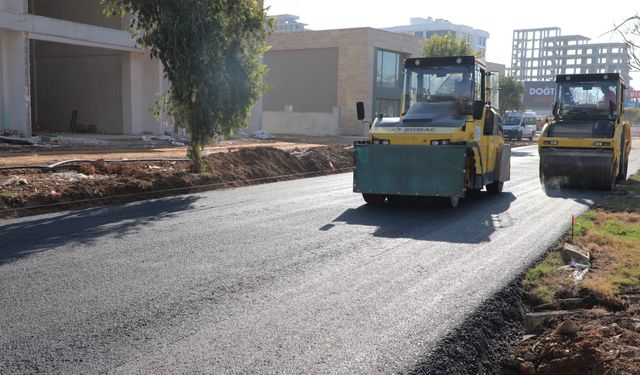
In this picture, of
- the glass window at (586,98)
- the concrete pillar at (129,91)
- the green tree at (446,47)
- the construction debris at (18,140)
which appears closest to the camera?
the glass window at (586,98)

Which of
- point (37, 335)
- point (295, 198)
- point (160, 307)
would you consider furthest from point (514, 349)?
point (295, 198)

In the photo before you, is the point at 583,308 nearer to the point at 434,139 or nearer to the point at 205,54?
the point at 434,139

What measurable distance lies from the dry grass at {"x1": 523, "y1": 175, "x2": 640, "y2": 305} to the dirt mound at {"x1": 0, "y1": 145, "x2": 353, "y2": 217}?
885 cm

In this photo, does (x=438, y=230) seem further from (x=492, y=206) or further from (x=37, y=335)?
(x=37, y=335)

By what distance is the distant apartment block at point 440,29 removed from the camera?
13450 cm

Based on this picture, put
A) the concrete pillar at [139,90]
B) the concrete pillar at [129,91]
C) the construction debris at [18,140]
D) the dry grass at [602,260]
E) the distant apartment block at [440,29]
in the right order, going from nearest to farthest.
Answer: the dry grass at [602,260] < the construction debris at [18,140] < the concrete pillar at [129,91] < the concrete pillar at [139,90] < the distant apartment block at [440,29]

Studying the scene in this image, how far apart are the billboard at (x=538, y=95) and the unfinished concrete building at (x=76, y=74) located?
293 feet

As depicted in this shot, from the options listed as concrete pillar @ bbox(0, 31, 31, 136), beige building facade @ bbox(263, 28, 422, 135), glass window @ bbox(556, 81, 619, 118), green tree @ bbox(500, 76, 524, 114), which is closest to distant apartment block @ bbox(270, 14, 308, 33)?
green tree @ bbox(500, 76, 524, 114)

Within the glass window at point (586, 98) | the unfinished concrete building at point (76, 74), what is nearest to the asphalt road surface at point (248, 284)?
the glass window at point (586, 98)

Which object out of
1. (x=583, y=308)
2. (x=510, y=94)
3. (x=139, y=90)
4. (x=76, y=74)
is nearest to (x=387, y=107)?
(x=510, y=94)

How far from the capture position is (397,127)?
40.9ft

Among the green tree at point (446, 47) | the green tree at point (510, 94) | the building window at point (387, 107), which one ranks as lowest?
the building window at point (387, 107)

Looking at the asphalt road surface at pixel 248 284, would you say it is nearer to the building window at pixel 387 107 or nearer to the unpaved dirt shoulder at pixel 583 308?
the unpaved dirt shoulder at pixel 583 308

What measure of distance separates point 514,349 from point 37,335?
3.98 metres
